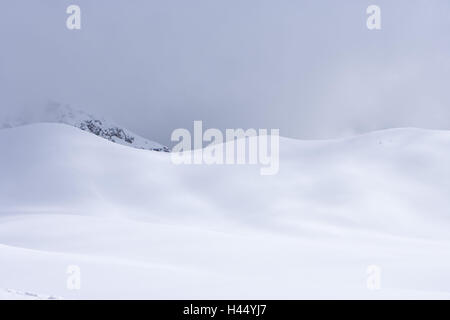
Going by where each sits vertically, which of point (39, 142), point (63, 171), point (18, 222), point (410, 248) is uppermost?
point (39, 142)

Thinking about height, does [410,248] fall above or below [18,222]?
below

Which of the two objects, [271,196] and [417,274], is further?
[271,196]

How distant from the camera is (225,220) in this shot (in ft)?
66.1

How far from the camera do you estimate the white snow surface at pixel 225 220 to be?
7.89 metres

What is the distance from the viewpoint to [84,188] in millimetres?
23328

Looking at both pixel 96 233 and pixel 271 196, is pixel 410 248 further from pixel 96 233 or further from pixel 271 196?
pixel 271 196

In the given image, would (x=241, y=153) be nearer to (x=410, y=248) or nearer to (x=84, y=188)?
(x=84, y=188)

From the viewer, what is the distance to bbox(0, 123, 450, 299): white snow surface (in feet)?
25.9

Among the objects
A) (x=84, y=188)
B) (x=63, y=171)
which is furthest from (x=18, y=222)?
(x=63, y=171)

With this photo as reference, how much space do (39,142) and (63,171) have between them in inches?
174

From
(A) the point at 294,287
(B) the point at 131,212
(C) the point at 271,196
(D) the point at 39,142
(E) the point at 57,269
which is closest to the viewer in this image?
(A) the point at 294,287
